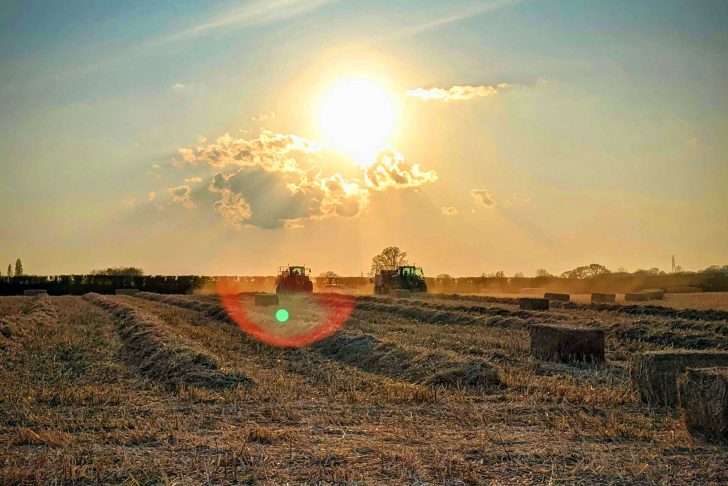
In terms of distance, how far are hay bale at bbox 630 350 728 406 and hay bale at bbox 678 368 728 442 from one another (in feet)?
5.34

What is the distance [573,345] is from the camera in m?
15.7

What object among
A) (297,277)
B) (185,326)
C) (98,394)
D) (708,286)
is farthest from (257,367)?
(708,286)

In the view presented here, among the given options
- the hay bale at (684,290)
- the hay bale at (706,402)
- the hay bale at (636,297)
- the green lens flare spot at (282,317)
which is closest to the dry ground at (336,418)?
the hay bale at (706,402)

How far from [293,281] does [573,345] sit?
37563mm

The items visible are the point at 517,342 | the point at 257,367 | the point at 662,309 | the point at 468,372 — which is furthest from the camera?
the point at 662,309

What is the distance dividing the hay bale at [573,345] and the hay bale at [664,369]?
4.68m

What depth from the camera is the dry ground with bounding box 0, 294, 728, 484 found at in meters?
6.96

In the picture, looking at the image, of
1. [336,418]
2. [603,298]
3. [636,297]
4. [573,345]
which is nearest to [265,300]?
[603,298]

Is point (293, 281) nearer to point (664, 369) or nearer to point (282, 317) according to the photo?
point (282, 317)

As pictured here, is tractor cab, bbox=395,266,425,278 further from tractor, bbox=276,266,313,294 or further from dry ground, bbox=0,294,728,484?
dry ground, bbox=0,294,728,484

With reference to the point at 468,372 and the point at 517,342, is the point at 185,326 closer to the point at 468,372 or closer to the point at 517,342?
the point at 517,342

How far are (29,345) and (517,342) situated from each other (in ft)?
41.5

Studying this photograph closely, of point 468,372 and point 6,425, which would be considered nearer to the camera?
point 6,425

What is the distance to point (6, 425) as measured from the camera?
361 inches
